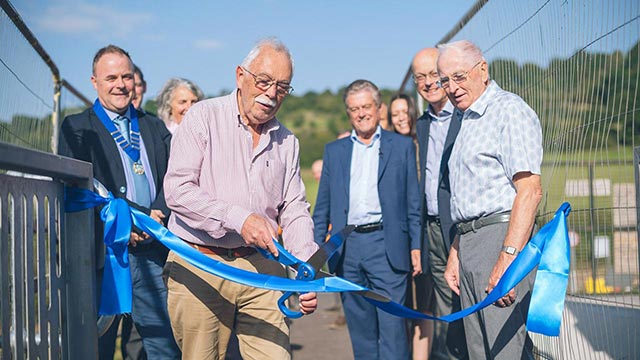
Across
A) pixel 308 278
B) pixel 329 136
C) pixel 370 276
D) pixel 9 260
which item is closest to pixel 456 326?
pixel 370 276

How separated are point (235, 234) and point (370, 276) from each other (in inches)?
96.8

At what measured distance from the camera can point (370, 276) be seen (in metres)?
6.36

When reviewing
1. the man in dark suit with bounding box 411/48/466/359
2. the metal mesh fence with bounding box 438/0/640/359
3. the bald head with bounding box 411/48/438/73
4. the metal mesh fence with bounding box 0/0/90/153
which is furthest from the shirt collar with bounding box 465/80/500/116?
the metal mesh fence with bounding box 0/0/90/153

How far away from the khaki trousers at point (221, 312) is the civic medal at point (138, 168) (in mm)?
1157

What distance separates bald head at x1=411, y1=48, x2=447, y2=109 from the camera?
629cm

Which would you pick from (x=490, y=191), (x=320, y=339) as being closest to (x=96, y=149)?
(x=490, y=191)

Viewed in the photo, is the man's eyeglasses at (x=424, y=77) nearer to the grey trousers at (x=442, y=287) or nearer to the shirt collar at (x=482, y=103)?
the grey trousers at (x=442, y=287)

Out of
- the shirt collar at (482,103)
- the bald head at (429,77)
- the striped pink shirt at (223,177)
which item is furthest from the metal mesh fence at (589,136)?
the striped pink shirt at (223,177)

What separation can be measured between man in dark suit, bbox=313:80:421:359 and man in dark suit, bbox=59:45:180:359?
65.5 inches

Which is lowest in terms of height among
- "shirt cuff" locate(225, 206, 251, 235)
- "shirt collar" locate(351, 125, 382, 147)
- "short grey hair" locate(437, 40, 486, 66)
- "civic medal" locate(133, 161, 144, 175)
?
"shirt cuff" locate(225, 206, 251, 235)

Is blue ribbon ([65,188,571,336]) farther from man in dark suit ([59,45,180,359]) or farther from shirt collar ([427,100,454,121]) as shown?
shirt collar ([427,100,454,121])

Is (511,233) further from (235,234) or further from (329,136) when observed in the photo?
(329,136)

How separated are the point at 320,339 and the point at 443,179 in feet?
12.8

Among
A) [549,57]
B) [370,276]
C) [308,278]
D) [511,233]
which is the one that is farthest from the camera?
[370,276]
